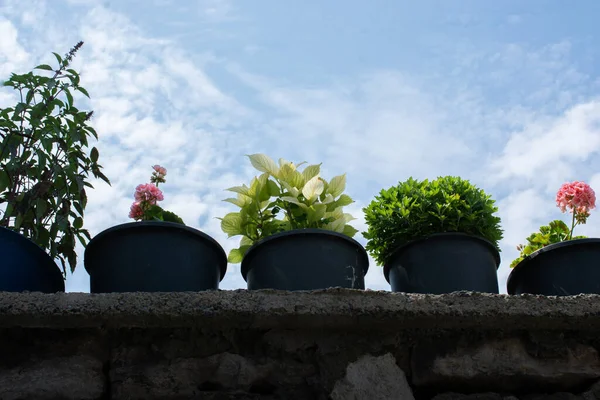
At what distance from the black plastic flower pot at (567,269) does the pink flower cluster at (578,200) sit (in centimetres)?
49

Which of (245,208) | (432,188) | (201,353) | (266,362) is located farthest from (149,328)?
(432,188)

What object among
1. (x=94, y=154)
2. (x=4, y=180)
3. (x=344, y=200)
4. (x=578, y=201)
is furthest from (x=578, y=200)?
(x=4, y=180)

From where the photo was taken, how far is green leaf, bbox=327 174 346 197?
8.68ft

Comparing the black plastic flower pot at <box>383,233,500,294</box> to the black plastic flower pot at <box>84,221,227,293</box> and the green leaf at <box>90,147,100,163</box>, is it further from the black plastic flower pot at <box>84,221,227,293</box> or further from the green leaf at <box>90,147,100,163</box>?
the green leaf at <box>90,147,100,163</box>

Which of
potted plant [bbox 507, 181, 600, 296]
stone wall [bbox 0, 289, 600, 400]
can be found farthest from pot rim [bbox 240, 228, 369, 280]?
potted plant [bbox 507, 181, 600, 296]

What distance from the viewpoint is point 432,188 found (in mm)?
2635

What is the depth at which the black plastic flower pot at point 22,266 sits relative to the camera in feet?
6.89

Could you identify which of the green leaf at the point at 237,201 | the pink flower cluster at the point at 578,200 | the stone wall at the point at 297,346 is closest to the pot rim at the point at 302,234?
the green leaf at the point at 237,201

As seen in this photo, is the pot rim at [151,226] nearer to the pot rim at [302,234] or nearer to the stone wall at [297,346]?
the pot rim at [302,234]

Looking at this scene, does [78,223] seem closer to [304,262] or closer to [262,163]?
[262,163]

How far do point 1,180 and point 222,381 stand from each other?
1.26 meters

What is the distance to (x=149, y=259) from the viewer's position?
2.19m

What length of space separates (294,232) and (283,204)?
11.3 inches

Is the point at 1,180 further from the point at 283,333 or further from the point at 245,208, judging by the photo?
the point at 283,333
